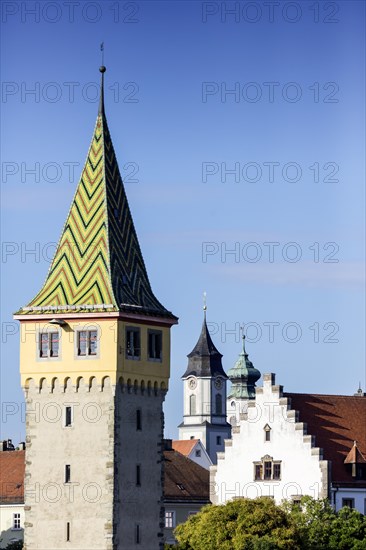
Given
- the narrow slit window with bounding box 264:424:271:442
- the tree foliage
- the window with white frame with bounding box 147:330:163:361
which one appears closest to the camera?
the window with white frame with bounding box 147:330:163:361

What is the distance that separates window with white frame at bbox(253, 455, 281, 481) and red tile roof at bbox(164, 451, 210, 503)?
50.0ft

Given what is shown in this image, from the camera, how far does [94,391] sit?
9544 centimetres

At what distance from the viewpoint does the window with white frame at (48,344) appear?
96.4 metres

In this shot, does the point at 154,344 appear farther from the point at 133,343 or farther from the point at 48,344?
the point at 48,344

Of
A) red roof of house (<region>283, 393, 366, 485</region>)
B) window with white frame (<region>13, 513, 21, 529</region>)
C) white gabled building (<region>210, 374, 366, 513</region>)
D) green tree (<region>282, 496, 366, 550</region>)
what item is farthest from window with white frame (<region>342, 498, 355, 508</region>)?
window with white frame (<region>13, 513, 21, 529</region>)

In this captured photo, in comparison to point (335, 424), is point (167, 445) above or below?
above

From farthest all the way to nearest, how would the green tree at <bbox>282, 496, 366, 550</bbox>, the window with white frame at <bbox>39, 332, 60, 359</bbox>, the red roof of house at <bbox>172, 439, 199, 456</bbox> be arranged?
the red roof of house at <bbox>172, 439, 199, 456</bbox> → the green tree at <bbox>282, 496, 366, 550</bbox> → the window with white frame at <bbox>39, 332, 60, 359</bbox>

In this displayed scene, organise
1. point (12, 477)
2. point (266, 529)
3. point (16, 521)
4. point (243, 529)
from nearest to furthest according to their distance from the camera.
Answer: point (266, 529) < point (243, 529) < point (16, 521) < point (12, 477)

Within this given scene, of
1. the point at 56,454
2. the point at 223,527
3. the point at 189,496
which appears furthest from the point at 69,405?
the point at 189,496

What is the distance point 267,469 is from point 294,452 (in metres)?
2.42

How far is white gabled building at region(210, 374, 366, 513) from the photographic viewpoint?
406 ft

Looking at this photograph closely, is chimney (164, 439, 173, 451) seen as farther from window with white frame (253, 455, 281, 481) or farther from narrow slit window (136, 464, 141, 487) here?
narrow slit window (136, 464, 141, 487)

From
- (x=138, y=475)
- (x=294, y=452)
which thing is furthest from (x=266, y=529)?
(x=294, y=452)

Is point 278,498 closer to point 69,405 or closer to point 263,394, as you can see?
point 263,394
